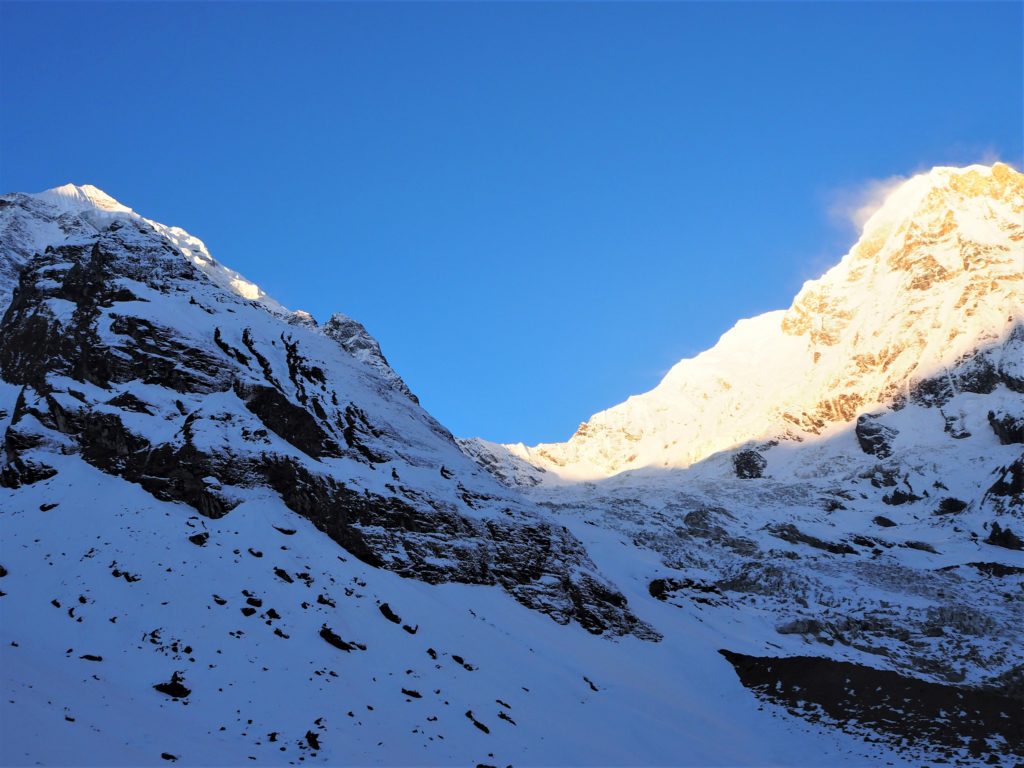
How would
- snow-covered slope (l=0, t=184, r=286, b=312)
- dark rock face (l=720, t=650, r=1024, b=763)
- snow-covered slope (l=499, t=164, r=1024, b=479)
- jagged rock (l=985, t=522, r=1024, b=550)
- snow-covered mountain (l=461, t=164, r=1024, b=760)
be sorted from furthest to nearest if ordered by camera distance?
snow-covered slope (l=499, t=164, r=1024, b=479)
snow-covered slope (l=0, t=184, r=286, b=312)
jagged rock (l=985, t=522, r=1024, b=550)
snow-covered mountain (l=461, t=164, r=1024, b=760)
dark rock face (l=720, t=650, r=1024, b=763)

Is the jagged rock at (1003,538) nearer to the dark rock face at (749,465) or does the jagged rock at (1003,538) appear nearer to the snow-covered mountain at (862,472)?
the snow-covered mountain at (862,472)

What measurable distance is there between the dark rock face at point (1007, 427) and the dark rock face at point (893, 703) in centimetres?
7208

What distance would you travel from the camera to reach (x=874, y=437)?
12231cm

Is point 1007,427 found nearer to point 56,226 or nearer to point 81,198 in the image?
point 56,226

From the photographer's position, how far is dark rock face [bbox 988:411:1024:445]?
334 ft

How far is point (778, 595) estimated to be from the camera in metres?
64.7

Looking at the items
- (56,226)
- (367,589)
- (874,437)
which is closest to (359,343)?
(56,226)

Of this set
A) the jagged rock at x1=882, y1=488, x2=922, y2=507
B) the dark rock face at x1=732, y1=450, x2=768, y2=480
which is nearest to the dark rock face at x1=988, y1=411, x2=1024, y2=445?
the jagged rock at x1=882, y1=488, x2=922, y2=507

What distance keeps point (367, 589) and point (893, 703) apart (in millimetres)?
27573

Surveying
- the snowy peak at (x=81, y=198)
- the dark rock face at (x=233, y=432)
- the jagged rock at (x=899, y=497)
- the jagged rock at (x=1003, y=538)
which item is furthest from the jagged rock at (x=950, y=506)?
the snowy peak at (x=81, y=198)

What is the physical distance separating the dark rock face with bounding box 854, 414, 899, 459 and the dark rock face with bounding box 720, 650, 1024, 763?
7909cm

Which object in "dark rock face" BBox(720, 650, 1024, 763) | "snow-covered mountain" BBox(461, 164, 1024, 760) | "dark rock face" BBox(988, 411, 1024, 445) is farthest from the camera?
"dark rock face" BBox(988, 411, 1024, 445)

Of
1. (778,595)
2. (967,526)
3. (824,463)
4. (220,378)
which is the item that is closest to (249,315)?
(220,378)

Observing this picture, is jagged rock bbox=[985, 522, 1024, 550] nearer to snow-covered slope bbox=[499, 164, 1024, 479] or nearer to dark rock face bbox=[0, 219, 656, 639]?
dark rock face bbox=[0, 219, 656, 639]
